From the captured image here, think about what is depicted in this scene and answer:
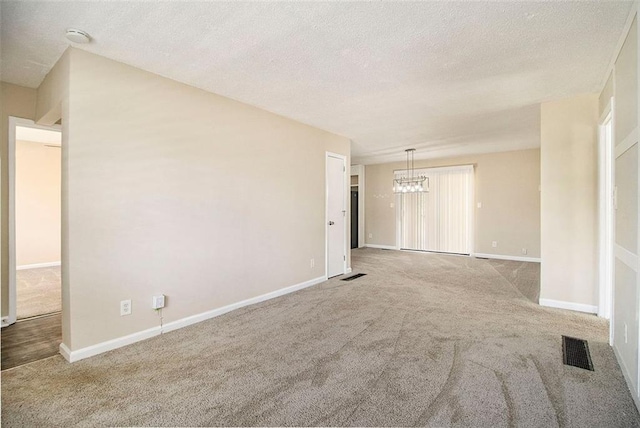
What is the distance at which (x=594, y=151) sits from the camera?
11.3 ft

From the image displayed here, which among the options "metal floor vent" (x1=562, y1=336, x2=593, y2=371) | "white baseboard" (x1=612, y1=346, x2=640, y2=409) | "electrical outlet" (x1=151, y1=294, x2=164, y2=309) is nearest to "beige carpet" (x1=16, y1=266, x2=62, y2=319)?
"electrical outlet" (x1=151, y1=294, x2=164, y2=309)

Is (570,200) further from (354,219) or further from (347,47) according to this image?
(354,219)

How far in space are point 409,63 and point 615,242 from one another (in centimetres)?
219

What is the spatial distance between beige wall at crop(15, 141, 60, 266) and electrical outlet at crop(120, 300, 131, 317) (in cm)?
495

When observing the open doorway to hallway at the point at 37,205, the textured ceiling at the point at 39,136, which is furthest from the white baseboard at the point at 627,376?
the open doorway to hallway at the point at 37,205

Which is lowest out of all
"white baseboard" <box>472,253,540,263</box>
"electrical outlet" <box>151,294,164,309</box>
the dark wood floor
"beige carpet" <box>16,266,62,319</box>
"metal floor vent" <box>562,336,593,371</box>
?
the dark wood floor

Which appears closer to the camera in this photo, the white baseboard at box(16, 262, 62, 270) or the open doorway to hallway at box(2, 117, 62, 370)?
the open doorway to hallway at box(2, 117, 62, 370)

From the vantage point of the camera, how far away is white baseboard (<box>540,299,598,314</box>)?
349 cm

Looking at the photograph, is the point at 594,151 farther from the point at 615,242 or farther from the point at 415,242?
the point at 415,242

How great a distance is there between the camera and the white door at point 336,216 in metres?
5.16

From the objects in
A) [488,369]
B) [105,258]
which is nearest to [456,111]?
[488,369]

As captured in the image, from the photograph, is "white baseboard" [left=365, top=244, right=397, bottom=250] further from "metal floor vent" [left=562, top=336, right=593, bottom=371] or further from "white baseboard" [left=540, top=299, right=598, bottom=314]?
"metal floor vent" [left=562, top=336, right=593, bottom=371]

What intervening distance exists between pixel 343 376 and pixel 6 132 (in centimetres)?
399

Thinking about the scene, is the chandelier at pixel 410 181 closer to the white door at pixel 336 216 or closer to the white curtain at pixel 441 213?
the white curtain at pixel 441 213
